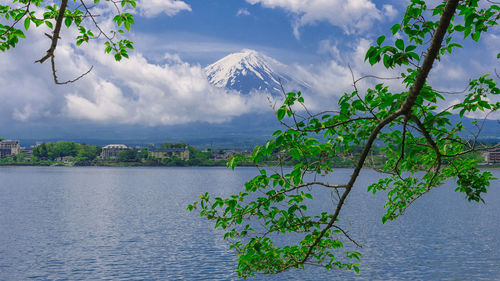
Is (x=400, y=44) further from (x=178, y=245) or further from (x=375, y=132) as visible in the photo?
(x=178, y=245)

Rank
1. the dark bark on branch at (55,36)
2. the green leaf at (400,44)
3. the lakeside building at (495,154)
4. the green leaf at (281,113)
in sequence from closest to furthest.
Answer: the green leaf at (400,44), the green leaf at (281,113), the dark bark on branch at (55,36), the lakeside building at (495,154)

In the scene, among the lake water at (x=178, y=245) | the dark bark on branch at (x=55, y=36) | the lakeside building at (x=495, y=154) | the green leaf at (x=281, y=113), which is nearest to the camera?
the green leaf at (x=281, y=113)

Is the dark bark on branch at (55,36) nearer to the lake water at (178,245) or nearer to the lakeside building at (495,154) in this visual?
the lakeside building at (495,154)

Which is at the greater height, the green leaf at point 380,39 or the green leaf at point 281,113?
the green leaf at point 380,39

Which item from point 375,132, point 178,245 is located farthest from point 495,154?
point 375,132

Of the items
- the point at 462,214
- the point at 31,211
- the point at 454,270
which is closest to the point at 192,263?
the point at 454,270

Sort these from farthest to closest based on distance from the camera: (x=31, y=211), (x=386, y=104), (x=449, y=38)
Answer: (x=31, y=211) < (x=449, y=38) < (x=386, y=104)

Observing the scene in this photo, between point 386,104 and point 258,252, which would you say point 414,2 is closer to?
point 386,104

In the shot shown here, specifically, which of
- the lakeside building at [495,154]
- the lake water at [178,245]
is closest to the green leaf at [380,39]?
the lakeside building at [495,154]

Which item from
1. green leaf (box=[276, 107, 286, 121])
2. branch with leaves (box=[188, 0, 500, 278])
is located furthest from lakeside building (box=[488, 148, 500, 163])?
green leaf (box=[276, 107, 286, 121])

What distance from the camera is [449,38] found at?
4664 millimetres

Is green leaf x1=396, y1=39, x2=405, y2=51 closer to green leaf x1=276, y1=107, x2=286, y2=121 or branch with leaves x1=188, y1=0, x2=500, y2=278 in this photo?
branch with leaves x1=188, y1=0, x2=500, y2=278

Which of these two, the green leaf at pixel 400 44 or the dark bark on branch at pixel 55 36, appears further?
the dark bark on branch at pixel 55 36

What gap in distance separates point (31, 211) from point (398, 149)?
64484 mm
